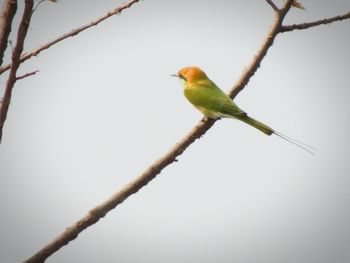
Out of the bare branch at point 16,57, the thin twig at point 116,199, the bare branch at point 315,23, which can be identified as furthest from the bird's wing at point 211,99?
the bare branch at point 16,57

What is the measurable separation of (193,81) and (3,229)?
403ft

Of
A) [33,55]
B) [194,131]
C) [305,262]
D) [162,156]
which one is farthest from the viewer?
[305,262]

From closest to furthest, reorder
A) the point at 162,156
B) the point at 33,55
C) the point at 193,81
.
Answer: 1. the point at 33,55
2. the point at 162,156
3. the point at 193,81

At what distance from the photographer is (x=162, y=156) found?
8.66ft

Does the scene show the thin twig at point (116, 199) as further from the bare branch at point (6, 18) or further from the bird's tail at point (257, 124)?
the bird's tail at point (257, 124)

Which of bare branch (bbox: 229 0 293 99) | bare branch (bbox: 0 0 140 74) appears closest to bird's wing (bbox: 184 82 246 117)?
bare branch (bbox: 229 0 293 99)

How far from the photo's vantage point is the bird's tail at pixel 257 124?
12.8 ft

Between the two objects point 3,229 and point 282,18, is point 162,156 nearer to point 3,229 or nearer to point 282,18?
point 282,18

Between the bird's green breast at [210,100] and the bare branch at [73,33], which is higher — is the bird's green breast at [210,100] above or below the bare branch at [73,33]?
below

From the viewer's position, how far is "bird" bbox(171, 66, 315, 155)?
4.55m

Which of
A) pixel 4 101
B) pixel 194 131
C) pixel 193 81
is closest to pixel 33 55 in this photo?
pixel 4 101

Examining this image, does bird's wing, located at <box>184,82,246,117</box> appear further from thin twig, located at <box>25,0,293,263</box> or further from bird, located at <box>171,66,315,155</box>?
thin twig, located at <box>25,0,293,263</box>

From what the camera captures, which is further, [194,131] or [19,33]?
[194,131]

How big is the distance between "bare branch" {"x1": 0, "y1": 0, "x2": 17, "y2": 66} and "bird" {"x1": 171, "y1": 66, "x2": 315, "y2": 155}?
244cm
